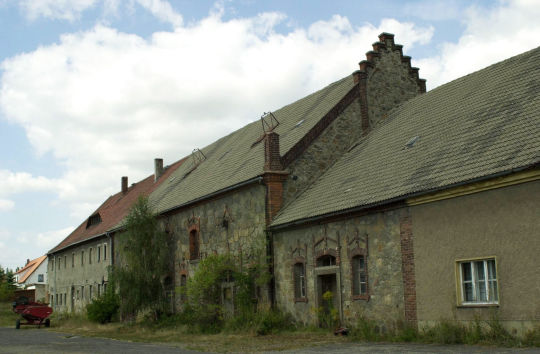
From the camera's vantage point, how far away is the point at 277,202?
21.6 m

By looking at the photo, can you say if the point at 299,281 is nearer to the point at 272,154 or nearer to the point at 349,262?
the point at 349,262

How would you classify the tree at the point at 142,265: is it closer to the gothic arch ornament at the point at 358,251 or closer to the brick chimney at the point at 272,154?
the brick chimney at the point at 272,154

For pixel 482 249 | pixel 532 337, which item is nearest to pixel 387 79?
pixel 482 249

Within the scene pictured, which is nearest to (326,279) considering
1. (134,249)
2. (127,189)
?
(134,249)

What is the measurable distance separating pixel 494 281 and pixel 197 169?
21.0 m

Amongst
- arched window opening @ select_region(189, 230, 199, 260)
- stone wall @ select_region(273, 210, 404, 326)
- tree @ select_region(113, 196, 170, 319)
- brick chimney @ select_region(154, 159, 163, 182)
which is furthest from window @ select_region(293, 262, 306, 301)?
brick chimney @ select_region(154, 159, 163, 182)

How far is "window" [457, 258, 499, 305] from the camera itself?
1360cm

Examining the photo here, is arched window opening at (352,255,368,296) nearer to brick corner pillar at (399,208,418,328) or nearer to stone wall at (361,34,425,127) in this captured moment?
brick corner pillar at (399,208,418,328)

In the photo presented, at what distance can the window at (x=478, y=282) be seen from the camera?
13602 millimetres

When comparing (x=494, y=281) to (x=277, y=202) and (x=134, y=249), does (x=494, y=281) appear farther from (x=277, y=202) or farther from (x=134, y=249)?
(x=134, y=249)

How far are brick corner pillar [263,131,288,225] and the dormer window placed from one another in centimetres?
2425

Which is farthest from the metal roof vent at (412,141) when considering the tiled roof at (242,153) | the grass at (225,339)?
the grass at (225,339)

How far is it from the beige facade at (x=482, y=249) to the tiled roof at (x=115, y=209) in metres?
23.0

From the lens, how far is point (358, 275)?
1778 cm
